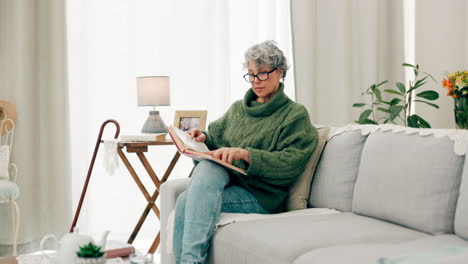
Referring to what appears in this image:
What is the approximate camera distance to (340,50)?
402 cm

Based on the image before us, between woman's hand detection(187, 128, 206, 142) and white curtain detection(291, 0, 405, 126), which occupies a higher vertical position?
white curtain detection(291, 0, 405, 126)

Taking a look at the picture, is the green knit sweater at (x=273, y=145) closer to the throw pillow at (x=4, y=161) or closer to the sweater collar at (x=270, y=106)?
the sweater collar at (x=270, y=106)

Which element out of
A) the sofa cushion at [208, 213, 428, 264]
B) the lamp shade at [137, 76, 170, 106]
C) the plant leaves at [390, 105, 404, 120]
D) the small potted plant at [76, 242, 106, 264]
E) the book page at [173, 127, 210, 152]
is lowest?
the sofa cushion at [208, 213, 428, 264]

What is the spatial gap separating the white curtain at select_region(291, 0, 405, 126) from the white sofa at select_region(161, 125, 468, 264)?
5.73 feet

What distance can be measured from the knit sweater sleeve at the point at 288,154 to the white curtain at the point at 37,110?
5.40 feet

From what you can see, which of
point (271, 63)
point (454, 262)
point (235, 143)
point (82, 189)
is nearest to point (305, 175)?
point (235, 143)

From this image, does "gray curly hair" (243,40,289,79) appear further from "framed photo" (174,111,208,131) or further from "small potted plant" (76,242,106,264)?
"small potted plant" (76,242,106,264)

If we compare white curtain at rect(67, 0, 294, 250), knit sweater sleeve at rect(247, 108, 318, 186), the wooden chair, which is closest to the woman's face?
knit sweater sleeve at rect(247, 108, 318, 186)

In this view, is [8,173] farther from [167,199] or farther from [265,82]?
[265,82]

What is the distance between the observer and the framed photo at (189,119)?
3.18 meters

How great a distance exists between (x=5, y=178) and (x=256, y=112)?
1565mm

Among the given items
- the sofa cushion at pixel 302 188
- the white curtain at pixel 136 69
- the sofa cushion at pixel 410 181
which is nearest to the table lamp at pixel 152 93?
the white curtain at pixel 136 69

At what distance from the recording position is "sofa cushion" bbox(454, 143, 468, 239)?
1.68 meters

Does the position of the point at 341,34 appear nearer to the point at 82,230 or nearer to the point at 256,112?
the point at 256,112
